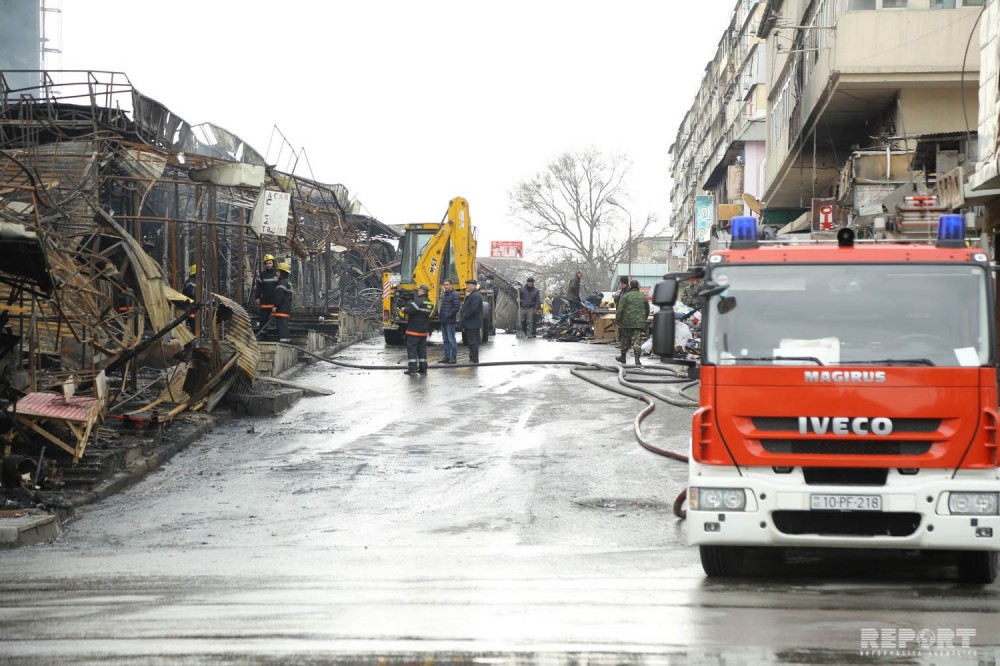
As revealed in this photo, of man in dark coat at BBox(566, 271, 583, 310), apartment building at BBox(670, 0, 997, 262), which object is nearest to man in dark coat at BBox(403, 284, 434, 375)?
apartment building at BBox(670, 0, 997, 262)

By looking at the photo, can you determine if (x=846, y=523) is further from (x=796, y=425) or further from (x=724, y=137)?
(x=724, y=137)

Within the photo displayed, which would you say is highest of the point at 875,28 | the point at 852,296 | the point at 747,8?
the point at 747,8

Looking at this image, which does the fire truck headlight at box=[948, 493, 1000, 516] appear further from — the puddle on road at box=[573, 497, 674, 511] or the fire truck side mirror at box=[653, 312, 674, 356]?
the puddle on road at box=[573, 497, 674, 511]

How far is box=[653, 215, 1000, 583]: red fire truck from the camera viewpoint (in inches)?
273

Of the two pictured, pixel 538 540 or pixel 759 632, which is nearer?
pixel 759 632

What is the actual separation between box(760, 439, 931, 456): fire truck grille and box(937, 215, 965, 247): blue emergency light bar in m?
1.44

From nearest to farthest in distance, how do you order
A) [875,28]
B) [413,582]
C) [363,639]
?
1. [363,639]
2. [413,582]
3. [875,28]

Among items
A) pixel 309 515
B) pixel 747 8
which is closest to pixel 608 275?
pixel 747 8

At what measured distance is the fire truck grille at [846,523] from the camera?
6.97 metres

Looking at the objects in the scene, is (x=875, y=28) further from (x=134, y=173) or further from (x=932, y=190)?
(x=134, y=173)

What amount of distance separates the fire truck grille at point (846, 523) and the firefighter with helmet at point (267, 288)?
63.1ft

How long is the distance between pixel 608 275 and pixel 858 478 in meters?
87.5

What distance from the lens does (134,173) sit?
77.6 feet

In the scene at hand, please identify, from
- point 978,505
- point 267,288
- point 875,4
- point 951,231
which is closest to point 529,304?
point 267,288
